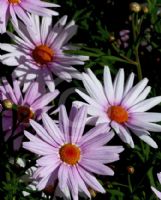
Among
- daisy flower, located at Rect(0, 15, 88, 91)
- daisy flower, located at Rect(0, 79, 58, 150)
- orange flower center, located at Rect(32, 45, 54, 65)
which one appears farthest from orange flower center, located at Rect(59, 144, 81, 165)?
orange flower center, located at Rect(32, 45, 54, 65)

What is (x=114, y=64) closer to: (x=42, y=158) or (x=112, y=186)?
(x=112, y=186)

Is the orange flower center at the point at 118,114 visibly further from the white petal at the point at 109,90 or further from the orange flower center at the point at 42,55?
the orange flower center at the point at 42,55

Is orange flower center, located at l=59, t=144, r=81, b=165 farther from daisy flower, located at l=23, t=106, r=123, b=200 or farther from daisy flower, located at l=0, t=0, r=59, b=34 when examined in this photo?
daisy flower, located at l=0, t=0, r=59, b=34

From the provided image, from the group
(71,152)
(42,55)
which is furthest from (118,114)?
(42,55)

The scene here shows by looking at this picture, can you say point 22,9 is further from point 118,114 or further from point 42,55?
point 118,114

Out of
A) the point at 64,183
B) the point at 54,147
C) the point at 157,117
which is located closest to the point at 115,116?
the point at 157,117

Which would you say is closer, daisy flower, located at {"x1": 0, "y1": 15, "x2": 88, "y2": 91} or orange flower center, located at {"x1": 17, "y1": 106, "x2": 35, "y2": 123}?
orange flower center, located at {"x1": 17, "y1": 106, "x2": 35, "y2": 123}
